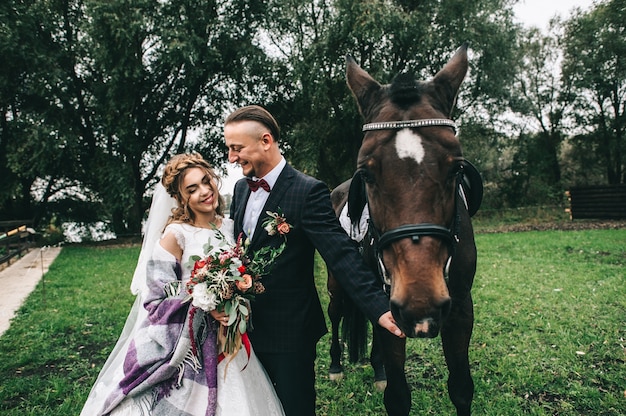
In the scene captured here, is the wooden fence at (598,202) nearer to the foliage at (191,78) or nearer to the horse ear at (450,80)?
the foliage at (191,78)

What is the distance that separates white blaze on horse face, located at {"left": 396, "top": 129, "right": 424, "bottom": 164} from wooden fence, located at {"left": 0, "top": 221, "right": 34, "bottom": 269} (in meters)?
13.6

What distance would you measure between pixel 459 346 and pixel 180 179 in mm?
2200

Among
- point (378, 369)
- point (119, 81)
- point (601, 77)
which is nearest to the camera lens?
point (378, 369)

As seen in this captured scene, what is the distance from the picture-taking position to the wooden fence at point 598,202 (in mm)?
20219

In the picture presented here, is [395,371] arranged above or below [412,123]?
below

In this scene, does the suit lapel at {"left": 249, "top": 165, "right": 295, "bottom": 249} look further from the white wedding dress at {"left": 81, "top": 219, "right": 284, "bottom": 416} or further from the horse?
the horse

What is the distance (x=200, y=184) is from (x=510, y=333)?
5.02m

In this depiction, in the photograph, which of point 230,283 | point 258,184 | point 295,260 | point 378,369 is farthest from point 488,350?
point 230,283

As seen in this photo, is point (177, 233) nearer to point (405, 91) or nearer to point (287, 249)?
point (287, 249)

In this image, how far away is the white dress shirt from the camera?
2.70m

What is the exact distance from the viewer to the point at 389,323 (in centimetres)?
215

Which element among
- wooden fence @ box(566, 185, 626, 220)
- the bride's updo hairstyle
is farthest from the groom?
wooden fence @ box(566, 185, 626, 220)

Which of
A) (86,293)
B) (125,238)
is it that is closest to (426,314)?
(86,293)

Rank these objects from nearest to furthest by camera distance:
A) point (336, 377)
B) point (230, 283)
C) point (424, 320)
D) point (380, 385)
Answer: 1. point (424, 320)
2. point (230, 283)
3. point (380, 385)
4. point (336, 377)
